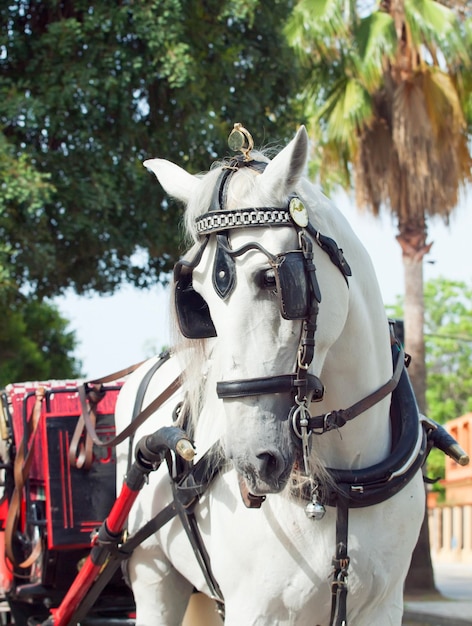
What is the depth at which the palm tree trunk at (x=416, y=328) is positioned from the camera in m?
14.8

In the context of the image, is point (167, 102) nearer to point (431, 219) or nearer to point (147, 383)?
point (431, 219)

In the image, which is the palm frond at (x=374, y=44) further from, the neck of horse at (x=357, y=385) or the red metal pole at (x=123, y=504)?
the neck of horse at (x=357, y=385)

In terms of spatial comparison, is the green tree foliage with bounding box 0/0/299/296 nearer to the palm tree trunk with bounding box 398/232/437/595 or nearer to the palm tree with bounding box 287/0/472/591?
the palm tree with bounding box 287/0/472/591

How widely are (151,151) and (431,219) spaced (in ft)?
18.7

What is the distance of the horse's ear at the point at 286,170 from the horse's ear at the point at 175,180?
1.09ft

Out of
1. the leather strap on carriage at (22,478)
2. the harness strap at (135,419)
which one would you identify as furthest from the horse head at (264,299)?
the leather strap on carriage at (22,478)

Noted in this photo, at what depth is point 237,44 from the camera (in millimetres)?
11281

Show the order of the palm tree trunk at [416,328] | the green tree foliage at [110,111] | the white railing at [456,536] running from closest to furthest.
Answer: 1. the green tree foliage at [110,111]
2. the palm tree trunk at [416,328]
3. the white railing at [456,536]

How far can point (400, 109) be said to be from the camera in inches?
571

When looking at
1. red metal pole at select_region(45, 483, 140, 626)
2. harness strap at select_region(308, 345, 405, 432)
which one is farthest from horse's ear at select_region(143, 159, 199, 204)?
red metal pole at select_region(45, 483, 140, 626)

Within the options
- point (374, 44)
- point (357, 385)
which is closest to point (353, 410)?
point (357, 385)

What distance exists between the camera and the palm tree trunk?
14.8 m

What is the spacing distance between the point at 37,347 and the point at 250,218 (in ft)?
67.1

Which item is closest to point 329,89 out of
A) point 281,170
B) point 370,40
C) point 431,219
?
point 370,40
